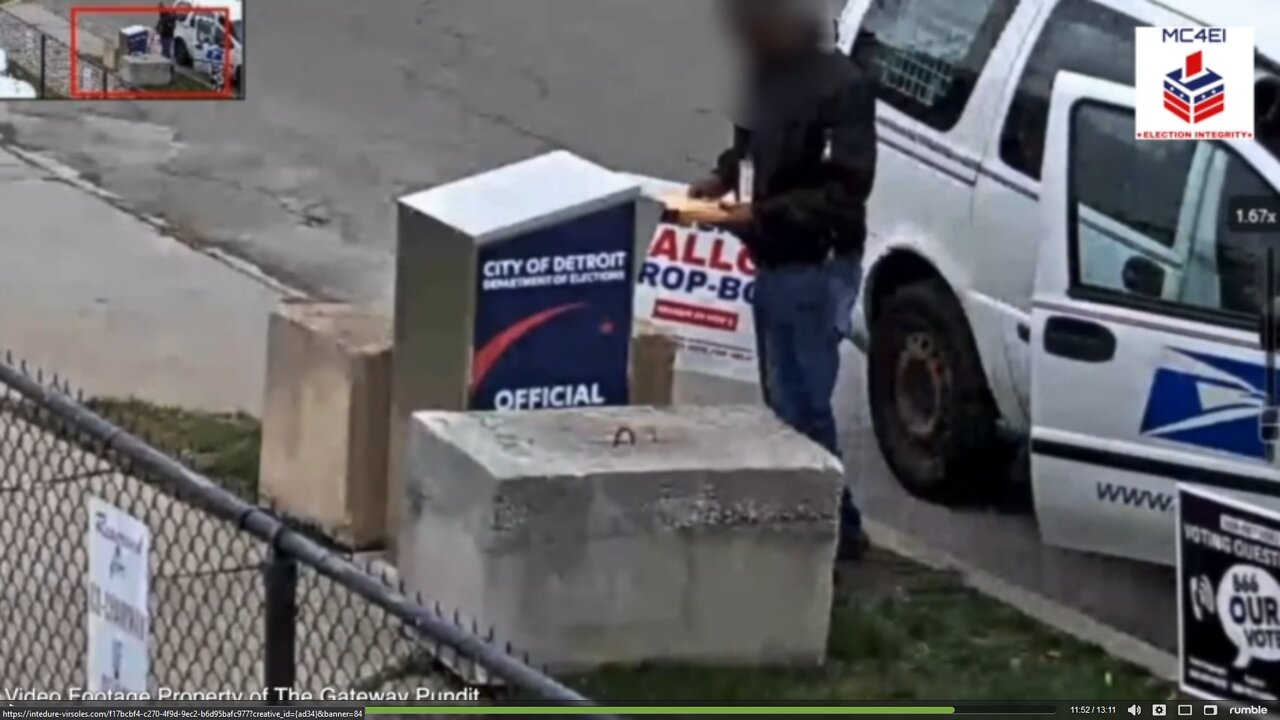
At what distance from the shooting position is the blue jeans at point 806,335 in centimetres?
771

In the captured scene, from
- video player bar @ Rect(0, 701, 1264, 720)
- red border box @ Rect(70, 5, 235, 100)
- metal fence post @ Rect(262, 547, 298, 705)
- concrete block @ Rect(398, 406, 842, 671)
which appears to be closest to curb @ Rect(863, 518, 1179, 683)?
video player bar @ Rect(0, 701, 1264, 720)

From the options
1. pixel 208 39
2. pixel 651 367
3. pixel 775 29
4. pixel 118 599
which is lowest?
pixel 208 39

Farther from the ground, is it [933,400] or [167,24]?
[167,24]

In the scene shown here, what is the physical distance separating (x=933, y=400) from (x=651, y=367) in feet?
5.29

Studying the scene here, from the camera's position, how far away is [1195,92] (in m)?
7.93

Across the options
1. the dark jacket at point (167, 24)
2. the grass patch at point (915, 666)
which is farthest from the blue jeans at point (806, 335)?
the dark jacket at point (167, 24)

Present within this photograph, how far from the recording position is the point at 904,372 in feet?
29.9

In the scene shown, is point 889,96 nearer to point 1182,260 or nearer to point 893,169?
point 893,169

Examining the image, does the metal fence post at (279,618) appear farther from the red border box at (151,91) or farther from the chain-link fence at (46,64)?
the chain-link fence at (46,64)

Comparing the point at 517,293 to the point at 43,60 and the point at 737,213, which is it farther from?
the point at 43,60

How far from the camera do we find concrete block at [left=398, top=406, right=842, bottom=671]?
6.32m

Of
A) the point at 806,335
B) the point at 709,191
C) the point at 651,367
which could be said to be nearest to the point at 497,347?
the point at 651,367

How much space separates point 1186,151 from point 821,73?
116cm

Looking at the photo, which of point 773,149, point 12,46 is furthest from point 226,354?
point 12,46
